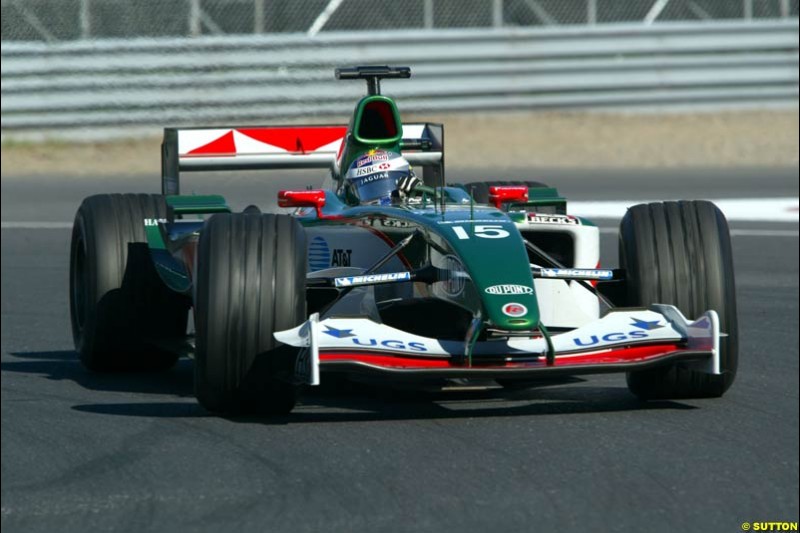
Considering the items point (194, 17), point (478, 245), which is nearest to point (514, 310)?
point (478, 245)

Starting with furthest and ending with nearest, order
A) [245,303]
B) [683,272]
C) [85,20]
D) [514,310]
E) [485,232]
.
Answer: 1. [85,20]
2. [683,272]
3. [485,232]
4. [245,303]
5. [514,310]

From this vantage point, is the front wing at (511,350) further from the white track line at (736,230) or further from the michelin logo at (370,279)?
the white track line at (736,230)

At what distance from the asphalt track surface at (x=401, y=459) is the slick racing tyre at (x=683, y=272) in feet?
0.47

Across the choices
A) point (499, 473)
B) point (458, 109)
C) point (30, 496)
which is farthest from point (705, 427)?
point (458, 109)

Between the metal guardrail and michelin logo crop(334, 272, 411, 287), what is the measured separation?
27.1ft

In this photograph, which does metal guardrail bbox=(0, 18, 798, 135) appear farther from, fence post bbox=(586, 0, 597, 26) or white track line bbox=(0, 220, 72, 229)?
white track line bbox=(0, 220, 72, 229)

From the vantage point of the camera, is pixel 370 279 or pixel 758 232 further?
pixel 758 232

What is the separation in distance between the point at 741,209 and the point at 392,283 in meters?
7.66

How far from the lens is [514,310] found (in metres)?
5.91

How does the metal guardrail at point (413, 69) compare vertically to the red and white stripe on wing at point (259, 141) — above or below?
above

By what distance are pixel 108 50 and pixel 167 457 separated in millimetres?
10160

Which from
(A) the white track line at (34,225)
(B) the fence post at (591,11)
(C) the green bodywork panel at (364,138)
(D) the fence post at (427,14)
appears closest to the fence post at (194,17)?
(A) the white track line at (34,225)

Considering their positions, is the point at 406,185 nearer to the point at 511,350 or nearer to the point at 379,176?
the point at 379,176

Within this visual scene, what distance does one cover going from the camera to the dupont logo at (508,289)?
19.6 ft
